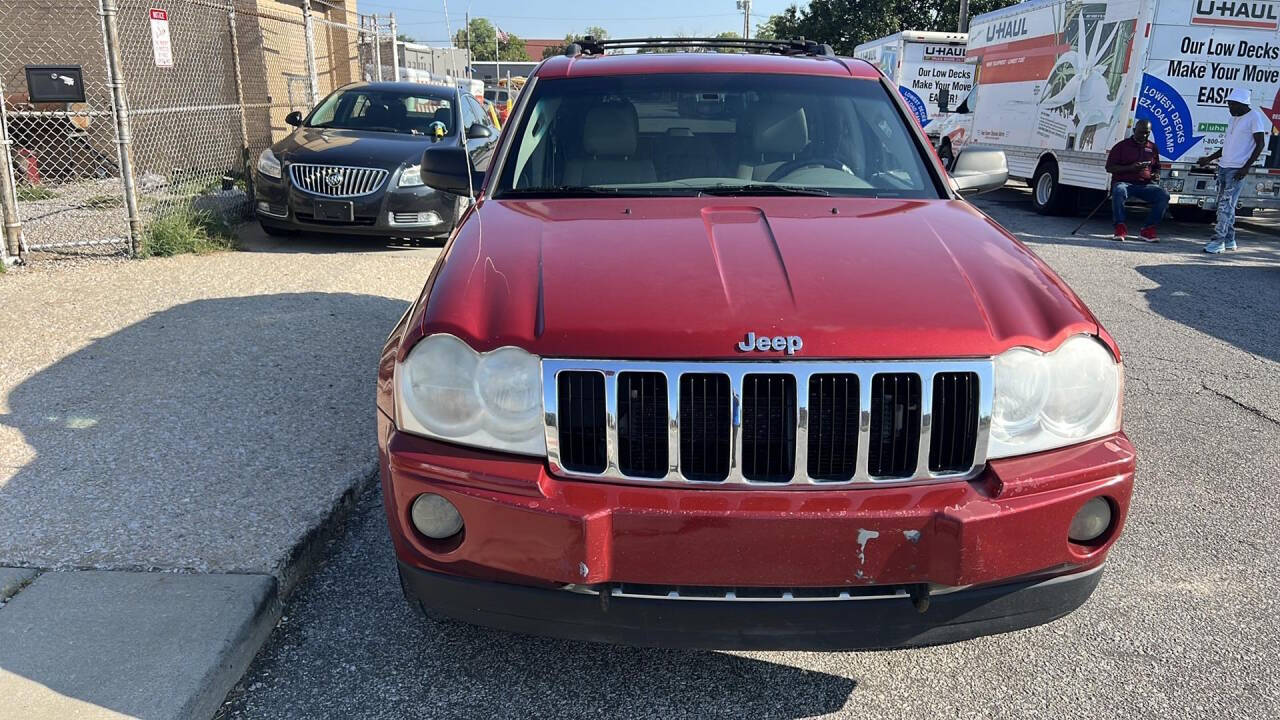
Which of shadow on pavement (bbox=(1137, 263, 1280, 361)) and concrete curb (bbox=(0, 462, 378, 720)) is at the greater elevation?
concrete curb (bbox=(0, 462, 378, 720))

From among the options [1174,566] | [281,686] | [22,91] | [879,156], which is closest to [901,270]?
[879,156]

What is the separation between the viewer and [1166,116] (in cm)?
1213

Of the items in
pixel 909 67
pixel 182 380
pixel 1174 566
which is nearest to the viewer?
pixel 1174 566

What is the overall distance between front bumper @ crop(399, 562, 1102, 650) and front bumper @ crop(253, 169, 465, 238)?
710cm

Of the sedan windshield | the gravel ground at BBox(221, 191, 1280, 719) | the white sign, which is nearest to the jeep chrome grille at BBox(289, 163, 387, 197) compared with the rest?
the sedan windshield

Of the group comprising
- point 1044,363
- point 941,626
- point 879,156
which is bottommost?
point 941,626

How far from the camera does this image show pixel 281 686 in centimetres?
271

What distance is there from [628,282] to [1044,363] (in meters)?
1.08

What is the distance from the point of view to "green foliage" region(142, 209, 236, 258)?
8.50 meters

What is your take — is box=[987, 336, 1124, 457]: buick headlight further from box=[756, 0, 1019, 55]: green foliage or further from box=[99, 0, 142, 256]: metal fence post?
box=[756, 0, 1019, 55]: green foliage

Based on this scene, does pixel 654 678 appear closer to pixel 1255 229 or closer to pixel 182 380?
pixel 182 380

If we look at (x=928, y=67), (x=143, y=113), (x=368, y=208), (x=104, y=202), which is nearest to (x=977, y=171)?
(x=368, y=208)

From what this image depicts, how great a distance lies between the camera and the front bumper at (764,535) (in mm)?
2209

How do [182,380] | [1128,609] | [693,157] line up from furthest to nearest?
[182,380], [693,157], [1128,609]
